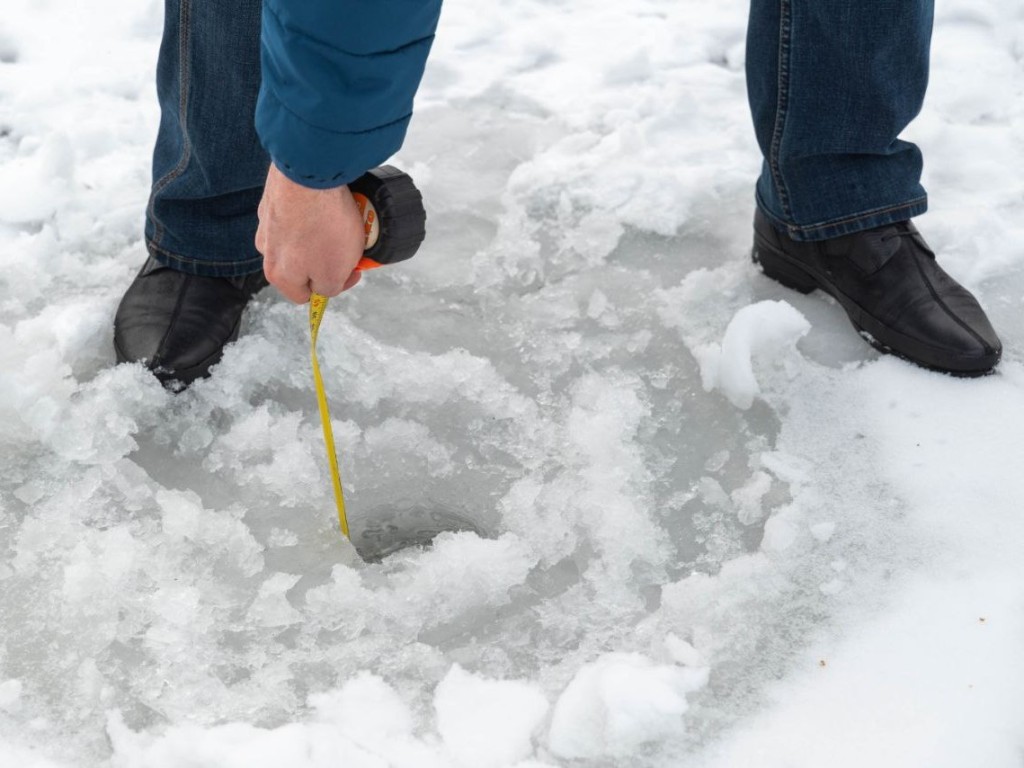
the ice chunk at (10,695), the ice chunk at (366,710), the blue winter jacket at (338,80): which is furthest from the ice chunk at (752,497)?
the ice chunk at (10,695)

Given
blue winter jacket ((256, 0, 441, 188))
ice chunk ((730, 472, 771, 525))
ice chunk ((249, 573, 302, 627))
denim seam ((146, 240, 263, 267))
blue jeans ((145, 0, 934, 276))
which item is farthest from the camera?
denim seam ((146, 240, 263, 267))

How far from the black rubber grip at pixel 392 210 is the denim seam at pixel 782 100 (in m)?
0.75

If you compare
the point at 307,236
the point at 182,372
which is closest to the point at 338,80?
the point at 307,236

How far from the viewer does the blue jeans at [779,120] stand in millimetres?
1674

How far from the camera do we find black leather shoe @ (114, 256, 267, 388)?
68.8 inches

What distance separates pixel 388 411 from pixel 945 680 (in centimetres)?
92

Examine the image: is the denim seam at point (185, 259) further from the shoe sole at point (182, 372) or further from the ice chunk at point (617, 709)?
the ice chunk at point (617, 709)

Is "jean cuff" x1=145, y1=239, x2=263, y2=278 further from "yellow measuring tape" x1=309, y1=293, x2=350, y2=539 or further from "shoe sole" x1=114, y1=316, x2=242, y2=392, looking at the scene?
"yellow measuring tape" x1=309, y1=293, x2=350, y2=539

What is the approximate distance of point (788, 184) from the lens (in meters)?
1.86

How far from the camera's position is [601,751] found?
1.26 meters

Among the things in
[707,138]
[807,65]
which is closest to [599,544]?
[807,65]

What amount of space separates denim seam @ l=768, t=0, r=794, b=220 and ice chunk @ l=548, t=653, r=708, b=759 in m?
0.91

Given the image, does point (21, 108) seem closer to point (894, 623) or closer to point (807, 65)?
point (807, 65)

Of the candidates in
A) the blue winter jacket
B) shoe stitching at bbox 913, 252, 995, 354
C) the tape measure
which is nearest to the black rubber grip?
the tape measure
